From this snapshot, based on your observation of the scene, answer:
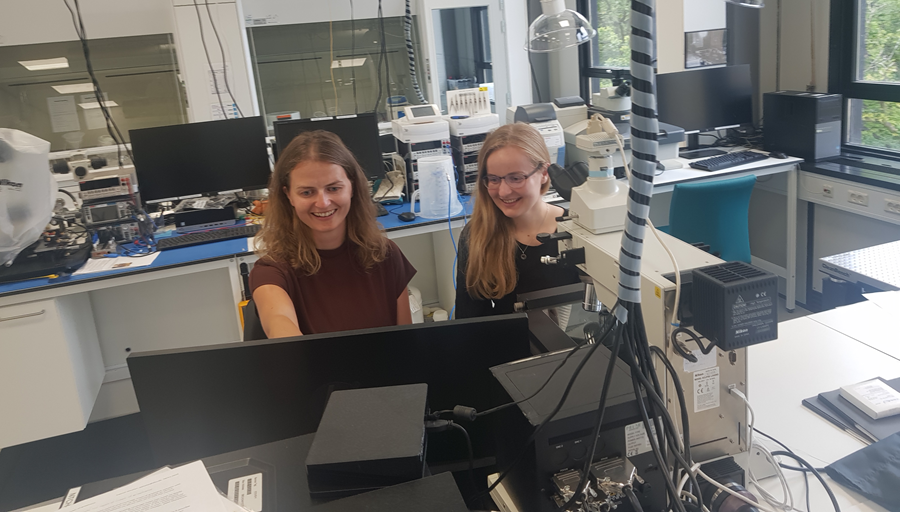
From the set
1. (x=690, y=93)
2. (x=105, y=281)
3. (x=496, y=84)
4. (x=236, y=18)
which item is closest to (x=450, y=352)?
(x=105, y=281)

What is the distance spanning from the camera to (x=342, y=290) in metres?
1.80

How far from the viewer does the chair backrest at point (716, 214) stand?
2.70m

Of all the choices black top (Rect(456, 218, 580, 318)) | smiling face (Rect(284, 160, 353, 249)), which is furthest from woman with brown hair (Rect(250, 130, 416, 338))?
black top (Rect(456, 218, 580, 318))

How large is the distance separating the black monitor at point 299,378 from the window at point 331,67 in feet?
14.2

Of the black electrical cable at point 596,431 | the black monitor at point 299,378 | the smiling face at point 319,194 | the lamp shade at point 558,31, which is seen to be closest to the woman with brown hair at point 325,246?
the smiling face at point 319,194

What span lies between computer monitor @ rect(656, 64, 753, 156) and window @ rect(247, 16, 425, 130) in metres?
2.19

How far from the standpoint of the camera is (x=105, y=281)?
257 cm

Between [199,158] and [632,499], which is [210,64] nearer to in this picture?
[199,158]

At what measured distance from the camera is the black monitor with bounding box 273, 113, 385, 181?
3045 mm

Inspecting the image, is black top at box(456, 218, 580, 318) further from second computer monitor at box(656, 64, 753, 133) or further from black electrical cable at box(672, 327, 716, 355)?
second computer monitor at box(656, 64, 753, 133)

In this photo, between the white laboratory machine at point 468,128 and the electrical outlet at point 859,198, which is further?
the white laboratory machine at point 468,128

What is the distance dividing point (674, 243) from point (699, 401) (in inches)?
10.0

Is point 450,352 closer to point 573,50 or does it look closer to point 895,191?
point 895,191

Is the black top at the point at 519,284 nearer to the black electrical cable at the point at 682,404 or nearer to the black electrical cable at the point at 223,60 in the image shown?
the black electrical cable at the point at 682,404
